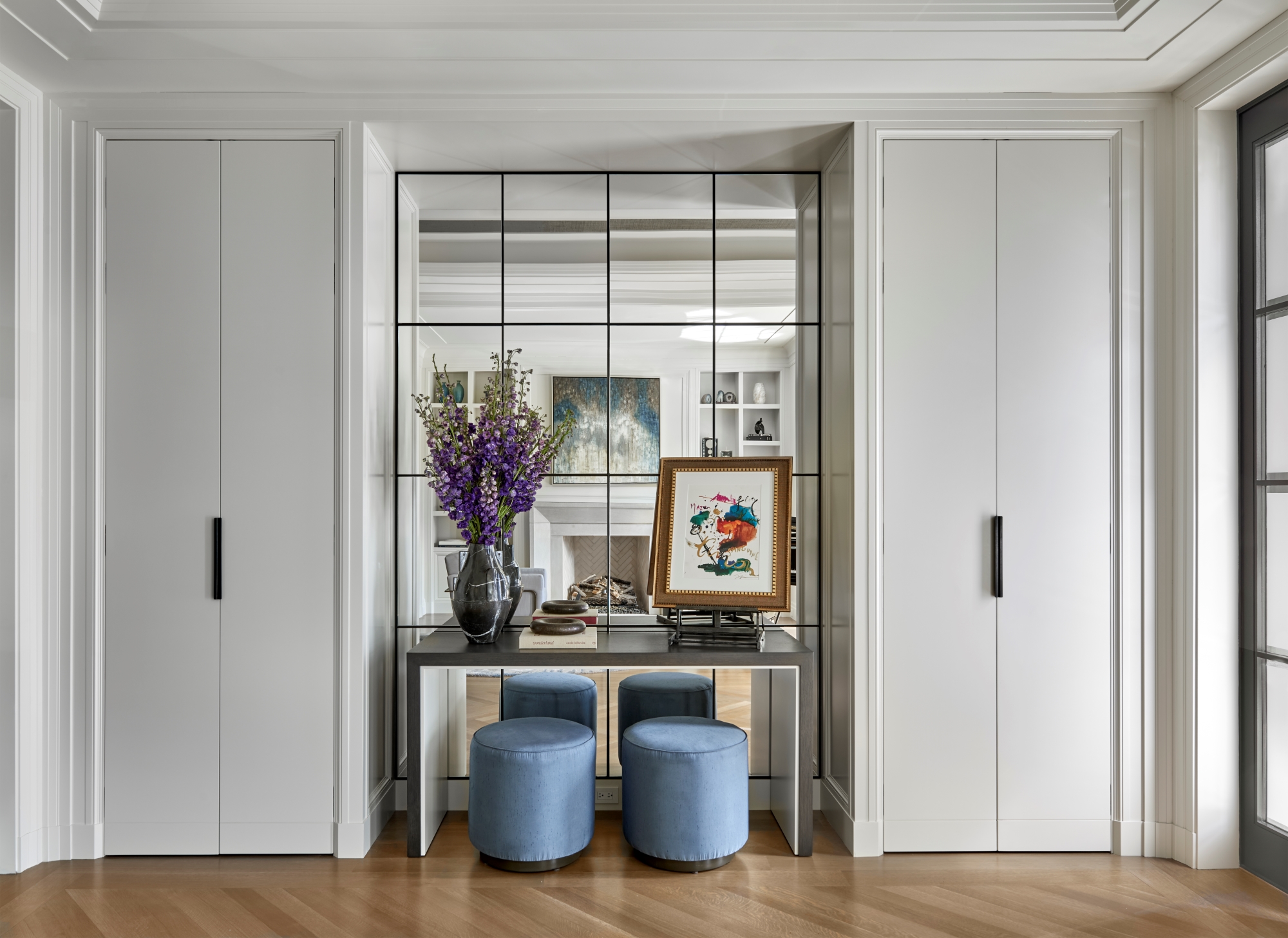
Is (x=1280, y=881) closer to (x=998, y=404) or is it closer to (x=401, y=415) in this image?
(x=998, y=404)

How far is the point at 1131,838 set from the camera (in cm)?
280

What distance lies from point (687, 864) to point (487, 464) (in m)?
1.49

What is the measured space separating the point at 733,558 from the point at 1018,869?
54.3 inches

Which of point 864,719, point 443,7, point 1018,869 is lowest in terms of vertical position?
point 1018,869

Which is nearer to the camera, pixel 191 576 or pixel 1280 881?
pixel 1280 881

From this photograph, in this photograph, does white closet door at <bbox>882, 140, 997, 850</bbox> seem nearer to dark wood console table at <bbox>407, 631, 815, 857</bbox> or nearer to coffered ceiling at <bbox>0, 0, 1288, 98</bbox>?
dark wood console table at <bbox>407, 631, 815, 857</bbox>

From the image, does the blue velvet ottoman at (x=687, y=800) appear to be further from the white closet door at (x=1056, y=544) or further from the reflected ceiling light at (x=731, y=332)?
the reflected ceiling light at (x=731, y=332)

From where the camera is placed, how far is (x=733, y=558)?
290cm

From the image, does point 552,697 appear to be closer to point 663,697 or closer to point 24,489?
point 663,697

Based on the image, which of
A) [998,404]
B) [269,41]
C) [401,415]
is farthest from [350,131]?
[998,404]

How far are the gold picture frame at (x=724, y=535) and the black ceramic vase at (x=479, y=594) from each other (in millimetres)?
556

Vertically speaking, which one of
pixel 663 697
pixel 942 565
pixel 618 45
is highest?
pixel 618 45

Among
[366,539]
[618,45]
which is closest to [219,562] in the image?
[366,539]

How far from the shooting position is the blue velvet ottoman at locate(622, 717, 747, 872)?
264cm
